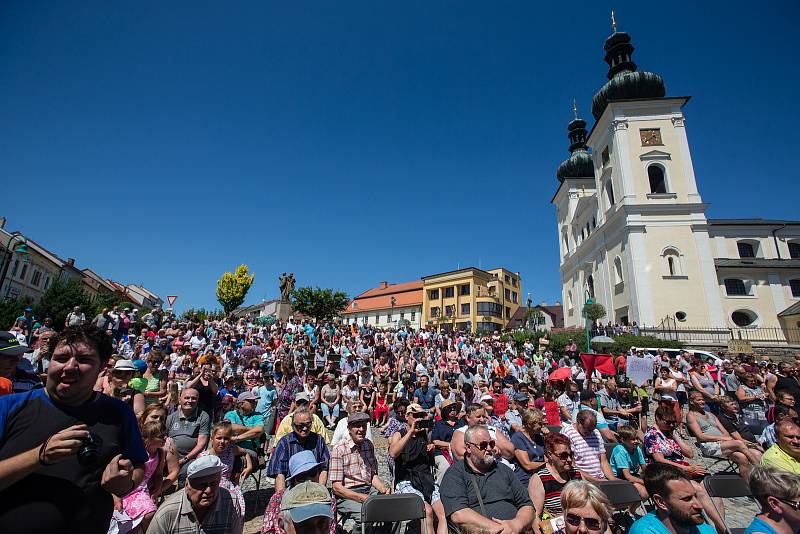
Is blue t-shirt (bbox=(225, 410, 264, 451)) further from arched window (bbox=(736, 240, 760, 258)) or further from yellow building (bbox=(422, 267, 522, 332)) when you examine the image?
arched window (bbox=(736, 240, 760, 258))

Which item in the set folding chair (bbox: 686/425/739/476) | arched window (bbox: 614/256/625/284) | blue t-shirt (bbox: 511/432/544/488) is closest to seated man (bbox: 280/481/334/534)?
blue t-shirt (bbox: 511/432/544/488)

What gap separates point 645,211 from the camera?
32.2 meters

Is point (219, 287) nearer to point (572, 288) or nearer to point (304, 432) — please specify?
point (572, 288)

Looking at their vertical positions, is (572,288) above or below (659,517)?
above

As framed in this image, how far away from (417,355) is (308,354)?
5558 millimetres

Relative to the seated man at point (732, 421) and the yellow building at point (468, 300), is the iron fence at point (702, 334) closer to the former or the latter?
the seated man at point (732, 421)

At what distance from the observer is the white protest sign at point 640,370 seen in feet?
45.8

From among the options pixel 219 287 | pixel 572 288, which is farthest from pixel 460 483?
pixel 219 287

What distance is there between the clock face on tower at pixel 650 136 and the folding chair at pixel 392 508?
132ft

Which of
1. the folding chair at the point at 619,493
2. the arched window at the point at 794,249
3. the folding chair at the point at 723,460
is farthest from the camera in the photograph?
the arched window at the point at 794,249

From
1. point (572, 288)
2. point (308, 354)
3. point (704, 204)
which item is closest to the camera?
point (308, 354)

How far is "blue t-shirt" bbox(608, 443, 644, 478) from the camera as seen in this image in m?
5.11

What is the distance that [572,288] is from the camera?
4641cm

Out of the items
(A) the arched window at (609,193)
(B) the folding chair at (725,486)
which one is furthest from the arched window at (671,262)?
(B) the folding chair at (725,486)
